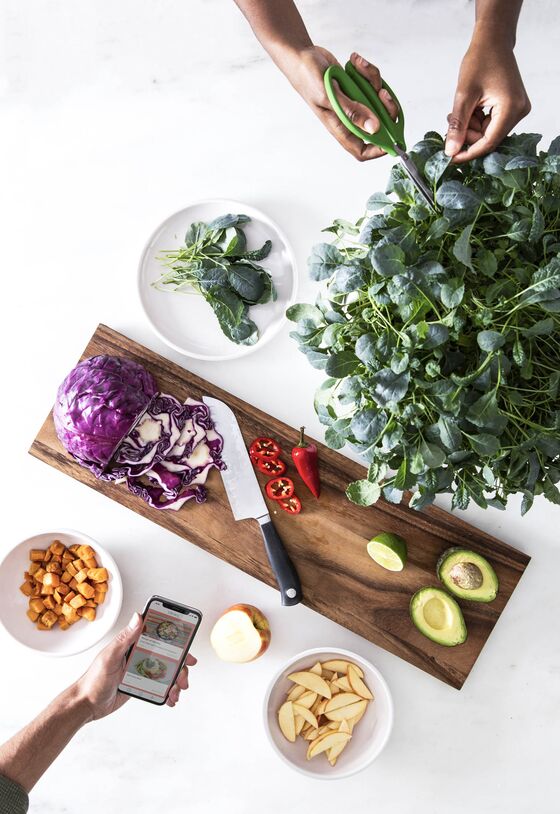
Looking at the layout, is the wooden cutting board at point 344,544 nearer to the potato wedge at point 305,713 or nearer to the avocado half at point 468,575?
the avocado half at point 468,575

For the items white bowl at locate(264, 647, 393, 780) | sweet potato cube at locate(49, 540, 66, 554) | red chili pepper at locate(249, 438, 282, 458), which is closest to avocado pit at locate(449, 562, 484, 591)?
white bowl at locate(264, 647, 393, 780)

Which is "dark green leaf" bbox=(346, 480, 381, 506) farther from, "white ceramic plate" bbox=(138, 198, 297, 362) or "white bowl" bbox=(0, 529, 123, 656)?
"white bowl" bbox=(0, 529, 123, 656)

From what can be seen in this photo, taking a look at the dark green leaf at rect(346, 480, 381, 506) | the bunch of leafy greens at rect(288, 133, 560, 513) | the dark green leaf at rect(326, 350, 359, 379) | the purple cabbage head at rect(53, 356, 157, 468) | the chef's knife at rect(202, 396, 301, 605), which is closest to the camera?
the bunch of leafy greens at rect(288, 133, 560, 513)

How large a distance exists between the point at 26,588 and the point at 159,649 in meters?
0.37

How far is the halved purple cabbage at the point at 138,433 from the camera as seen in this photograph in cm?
170

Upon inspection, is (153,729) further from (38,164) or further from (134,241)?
(38,164)

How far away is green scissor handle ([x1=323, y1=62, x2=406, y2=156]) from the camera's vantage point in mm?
1162

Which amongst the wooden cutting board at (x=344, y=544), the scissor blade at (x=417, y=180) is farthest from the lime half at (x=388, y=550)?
the scissor blade at (x=417, y=180)

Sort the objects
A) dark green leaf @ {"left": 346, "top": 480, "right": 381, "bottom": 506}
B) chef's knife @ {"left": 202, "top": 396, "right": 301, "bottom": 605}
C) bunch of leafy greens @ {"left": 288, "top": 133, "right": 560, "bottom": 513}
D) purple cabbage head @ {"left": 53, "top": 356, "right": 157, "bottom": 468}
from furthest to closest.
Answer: chef's knife @ {"left": 202, "top": 396, "right": 301, "bottom": 605}, purple cabbage head @ {"left": 53, "top": 356, "right": 157, "bottom": 468}, dark green leaf @ {"left": 346, "top": 480, "right": 381, "bottom": 506}, bunch of leafy greens @ {"left": 288, "top": 133, "right": 560, "bottom": 513}

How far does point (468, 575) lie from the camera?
174 cm

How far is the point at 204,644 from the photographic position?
6.23ft

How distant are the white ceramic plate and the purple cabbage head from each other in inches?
6.1

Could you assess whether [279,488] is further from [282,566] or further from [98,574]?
[98,574]

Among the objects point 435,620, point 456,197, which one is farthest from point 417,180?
point 435,620
